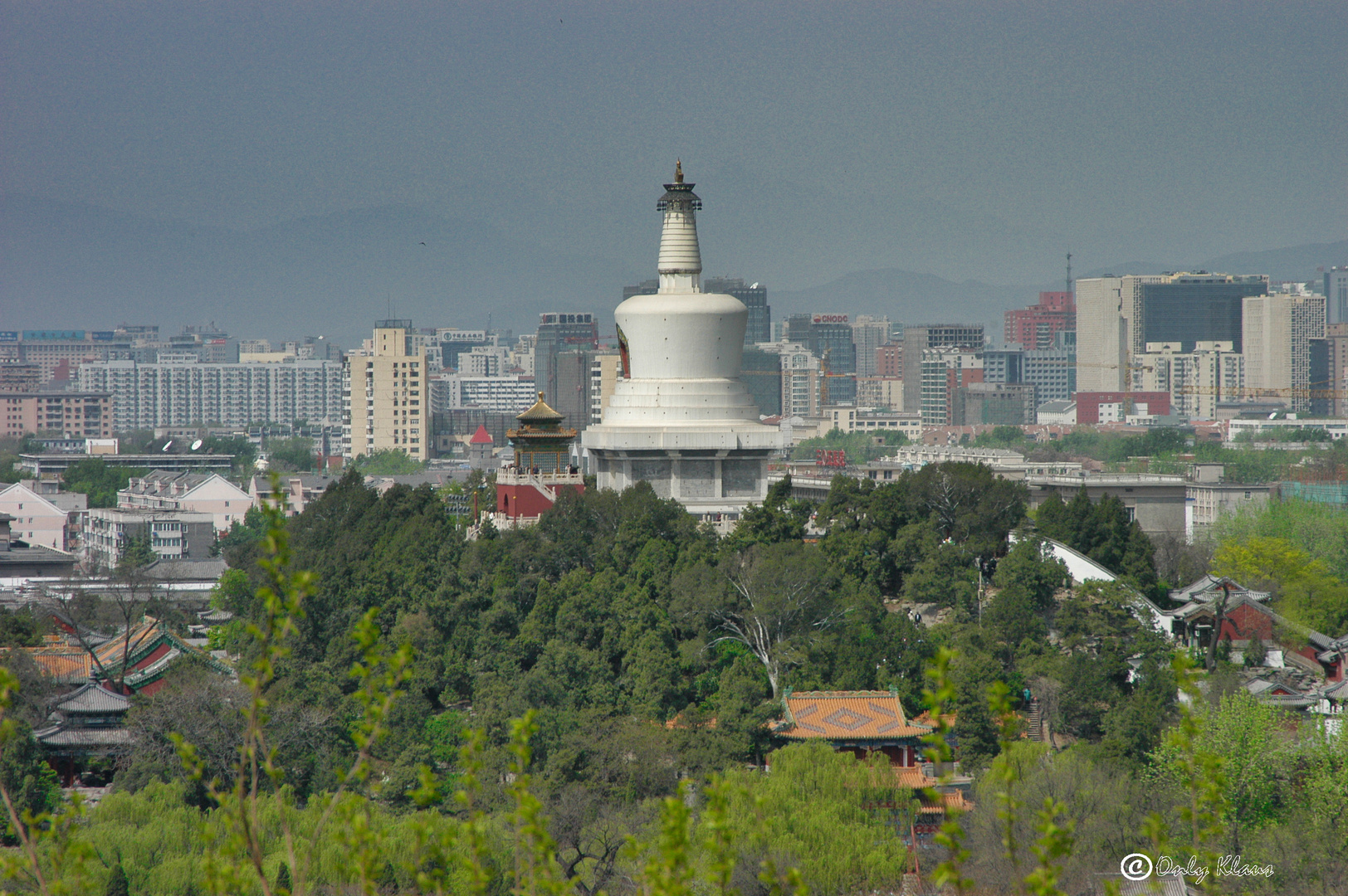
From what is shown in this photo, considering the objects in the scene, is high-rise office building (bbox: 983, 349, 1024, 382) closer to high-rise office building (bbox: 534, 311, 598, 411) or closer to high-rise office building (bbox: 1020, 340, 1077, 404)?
high-rise office building (bbox: 1020, 340, 1077, 404)

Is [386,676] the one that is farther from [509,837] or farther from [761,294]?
[761,294]

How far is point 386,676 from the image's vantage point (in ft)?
36.4

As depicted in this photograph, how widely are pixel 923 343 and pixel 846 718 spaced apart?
156716 millimetres

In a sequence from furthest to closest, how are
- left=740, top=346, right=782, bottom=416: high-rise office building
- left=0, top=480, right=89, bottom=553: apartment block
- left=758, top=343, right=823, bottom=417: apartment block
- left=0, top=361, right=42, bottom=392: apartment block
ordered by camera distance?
left=758, top=343, right=823, bottom=417: apartment block → left=0, top=361, right=42, bottom=392: apartment block → left=740, top=346, right=782, bottom=416: high-rise office building → left=0, top=480, right=89, bottom=553: apartment block

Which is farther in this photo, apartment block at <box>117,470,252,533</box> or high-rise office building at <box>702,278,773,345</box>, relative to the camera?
high-rise office building at <box>702,278,773,345</box>

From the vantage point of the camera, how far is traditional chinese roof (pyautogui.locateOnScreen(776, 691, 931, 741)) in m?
24.5

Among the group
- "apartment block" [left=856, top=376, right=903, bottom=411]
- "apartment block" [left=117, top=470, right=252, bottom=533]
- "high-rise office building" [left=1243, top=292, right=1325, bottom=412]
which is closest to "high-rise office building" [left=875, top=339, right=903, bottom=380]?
"apartment block" [left=856, top=376, right=903, bottom=411]

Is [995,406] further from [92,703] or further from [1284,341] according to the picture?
[92,703]

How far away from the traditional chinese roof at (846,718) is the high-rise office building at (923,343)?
482 feet

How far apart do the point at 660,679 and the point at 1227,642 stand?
31.3 ft

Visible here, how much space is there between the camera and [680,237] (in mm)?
37812

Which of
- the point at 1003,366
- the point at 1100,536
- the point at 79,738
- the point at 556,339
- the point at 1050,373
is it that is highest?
the point at 556,339

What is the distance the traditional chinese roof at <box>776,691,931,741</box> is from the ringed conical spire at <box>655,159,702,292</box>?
46.3ft

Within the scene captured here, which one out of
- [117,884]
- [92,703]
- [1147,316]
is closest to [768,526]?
[92,703]
